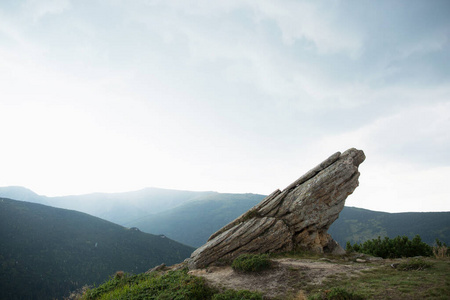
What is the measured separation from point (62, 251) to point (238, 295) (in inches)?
5856

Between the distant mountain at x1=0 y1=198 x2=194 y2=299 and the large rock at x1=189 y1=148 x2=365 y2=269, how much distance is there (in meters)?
108

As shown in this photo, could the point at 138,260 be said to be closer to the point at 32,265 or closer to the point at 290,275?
the point at 32,265

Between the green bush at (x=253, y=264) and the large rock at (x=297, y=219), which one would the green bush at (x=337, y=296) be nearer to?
the green bush at (x=253, y=264)

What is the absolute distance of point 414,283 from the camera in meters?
10.4

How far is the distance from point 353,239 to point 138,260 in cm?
18164

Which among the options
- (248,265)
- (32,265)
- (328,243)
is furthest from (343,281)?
(32,265)

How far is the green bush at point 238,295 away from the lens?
10914 mm

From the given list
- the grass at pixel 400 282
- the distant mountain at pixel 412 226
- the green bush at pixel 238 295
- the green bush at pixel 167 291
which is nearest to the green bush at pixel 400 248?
the grass at pixel 400 282

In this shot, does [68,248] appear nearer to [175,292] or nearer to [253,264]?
[175,292]

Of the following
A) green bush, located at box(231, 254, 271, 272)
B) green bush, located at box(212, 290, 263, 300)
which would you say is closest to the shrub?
green bush, located at box(231, 254, 271, 272)

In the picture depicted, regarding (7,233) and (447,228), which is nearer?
(7,233)

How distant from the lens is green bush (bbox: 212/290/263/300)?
1091 centimetres

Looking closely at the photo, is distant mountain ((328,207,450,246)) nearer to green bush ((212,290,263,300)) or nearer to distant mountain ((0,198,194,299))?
distant mountain ((0,198,194,299))

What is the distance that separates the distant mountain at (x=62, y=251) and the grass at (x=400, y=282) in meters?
119
